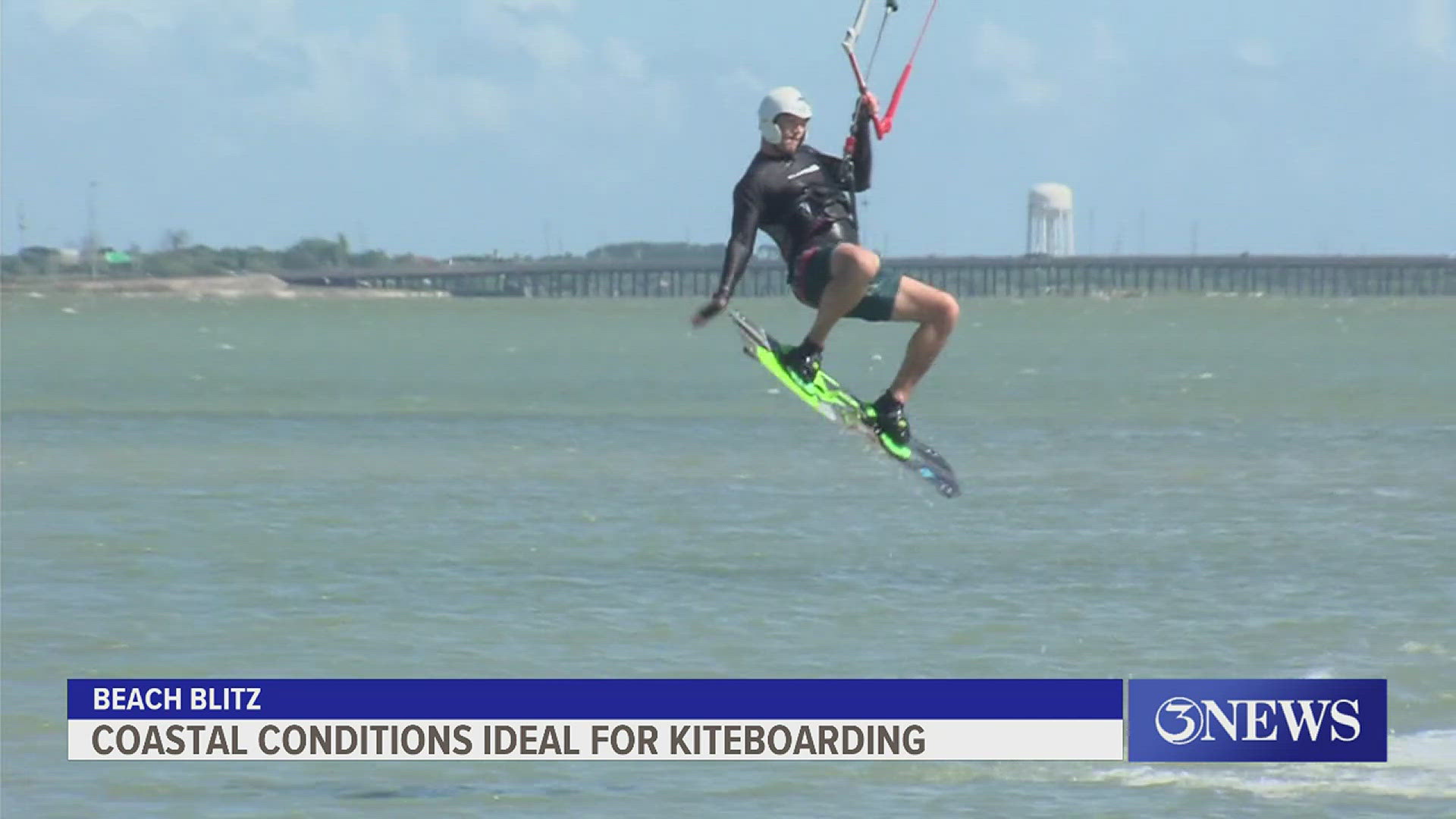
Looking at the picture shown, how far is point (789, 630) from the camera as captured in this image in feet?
94.0

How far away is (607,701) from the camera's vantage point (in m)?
22.5

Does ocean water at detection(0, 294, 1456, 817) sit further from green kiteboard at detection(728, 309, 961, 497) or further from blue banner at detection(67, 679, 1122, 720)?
green kiteboard at detection(728, 309, 961, 497)

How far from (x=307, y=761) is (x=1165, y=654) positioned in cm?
906

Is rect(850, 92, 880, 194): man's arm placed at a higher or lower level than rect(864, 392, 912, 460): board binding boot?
higher

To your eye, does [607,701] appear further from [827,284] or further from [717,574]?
[717,574]

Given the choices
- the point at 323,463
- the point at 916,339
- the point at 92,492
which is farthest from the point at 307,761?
the point at 323,463

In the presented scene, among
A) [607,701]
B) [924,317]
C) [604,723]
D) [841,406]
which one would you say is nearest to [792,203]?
[924,317]

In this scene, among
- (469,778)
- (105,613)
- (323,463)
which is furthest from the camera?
(323,463)

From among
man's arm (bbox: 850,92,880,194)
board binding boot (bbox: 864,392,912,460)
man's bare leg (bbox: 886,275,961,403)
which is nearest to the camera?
man's arm (bbox: 850,92,880,194)

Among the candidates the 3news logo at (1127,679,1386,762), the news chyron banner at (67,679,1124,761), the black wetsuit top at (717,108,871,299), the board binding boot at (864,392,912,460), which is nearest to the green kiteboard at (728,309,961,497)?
the board binding boot at (864,392,912,460)

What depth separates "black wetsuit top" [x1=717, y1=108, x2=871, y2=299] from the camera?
18.0 m

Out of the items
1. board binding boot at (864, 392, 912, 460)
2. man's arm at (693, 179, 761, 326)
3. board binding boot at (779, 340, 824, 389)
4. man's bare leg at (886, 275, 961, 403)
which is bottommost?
board binding boot at (864, 392, 912, 460)

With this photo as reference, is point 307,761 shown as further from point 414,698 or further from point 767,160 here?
point 767,160

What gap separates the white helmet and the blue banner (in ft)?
16.0
